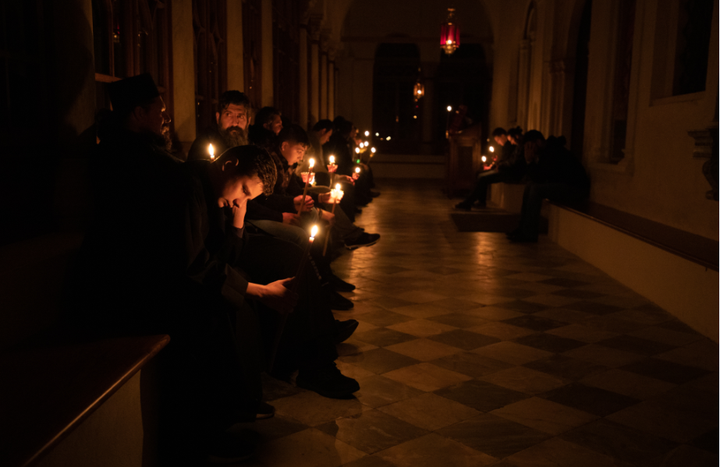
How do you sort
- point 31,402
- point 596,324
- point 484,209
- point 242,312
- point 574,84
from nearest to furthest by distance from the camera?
point 31,402 → point 242,312 → point 596,324 → point 574,84 → point 484,209

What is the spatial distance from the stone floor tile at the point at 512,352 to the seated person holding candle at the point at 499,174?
6.61 metres

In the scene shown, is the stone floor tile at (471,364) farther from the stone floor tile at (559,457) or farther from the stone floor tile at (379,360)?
the stone floor tile at (559,457)

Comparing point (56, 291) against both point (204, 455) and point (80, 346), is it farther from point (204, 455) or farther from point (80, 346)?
point (204, 455)

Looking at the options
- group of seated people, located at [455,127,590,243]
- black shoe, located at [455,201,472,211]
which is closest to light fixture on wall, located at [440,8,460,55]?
black shoe, located at [455,201,472,211]

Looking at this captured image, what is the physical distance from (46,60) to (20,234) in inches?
32.4

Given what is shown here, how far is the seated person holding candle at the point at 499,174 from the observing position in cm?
1030

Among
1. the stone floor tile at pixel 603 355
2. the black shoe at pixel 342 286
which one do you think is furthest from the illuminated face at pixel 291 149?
the stone floor tile at pixel 603 355

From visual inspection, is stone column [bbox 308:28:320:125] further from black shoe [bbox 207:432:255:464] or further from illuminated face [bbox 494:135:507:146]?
black shoe [bbox 207:432:255:464]

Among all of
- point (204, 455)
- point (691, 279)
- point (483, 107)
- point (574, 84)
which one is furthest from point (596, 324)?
point (483, 107)

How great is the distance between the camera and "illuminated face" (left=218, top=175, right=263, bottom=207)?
8.36 feet

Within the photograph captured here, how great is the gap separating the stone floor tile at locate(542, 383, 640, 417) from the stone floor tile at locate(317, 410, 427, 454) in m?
0.80

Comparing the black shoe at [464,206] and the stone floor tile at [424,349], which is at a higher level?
the black shoe at [464,206]

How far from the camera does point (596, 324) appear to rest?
14.8ft

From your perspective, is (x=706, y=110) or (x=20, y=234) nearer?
(x=20, y=234)
